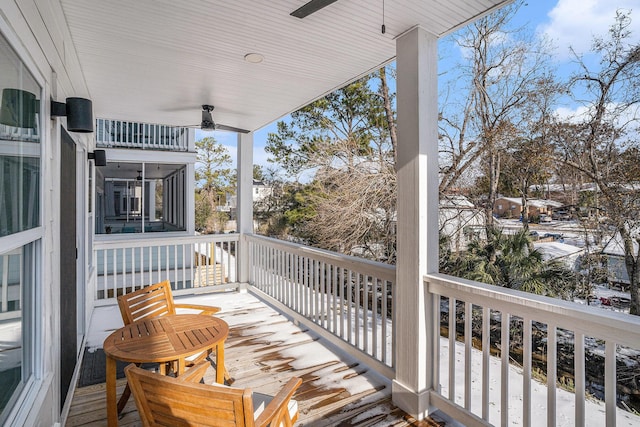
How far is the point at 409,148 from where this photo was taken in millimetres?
2439

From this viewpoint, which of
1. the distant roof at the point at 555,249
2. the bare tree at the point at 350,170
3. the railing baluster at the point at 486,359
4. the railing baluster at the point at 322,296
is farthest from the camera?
the bare tree at the point at 350,170

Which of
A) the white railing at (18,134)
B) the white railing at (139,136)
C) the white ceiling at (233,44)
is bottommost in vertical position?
the white railing at (18,134)

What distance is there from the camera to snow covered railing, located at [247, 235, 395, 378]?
299 centimetres

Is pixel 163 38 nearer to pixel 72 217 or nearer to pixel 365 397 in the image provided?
pixel 72 217

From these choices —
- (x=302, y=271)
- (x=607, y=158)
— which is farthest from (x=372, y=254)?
(x=607, y=158)

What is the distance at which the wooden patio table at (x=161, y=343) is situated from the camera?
213cm

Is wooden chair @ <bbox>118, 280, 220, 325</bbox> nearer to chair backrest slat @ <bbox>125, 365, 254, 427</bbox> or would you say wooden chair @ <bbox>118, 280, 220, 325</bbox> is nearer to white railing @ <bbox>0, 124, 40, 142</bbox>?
chair backrest slat @ <bbox>125, 365, 254, 427</bbox>

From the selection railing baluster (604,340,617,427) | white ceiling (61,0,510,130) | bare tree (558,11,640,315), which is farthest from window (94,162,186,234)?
railing baluster (604,340,617,427)

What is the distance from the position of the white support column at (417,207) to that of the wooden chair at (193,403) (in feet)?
4.01

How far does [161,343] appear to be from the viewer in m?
2.28

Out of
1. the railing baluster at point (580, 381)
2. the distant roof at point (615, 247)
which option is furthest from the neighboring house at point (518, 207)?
the railing baluster at point (580, 381)

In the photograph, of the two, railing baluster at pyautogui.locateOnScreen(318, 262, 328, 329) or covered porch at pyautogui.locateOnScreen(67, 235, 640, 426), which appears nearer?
covered porch at pyautogui.locateOnScreen(67, 235, 640, 426)

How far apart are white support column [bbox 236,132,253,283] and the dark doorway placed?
275 centimetres

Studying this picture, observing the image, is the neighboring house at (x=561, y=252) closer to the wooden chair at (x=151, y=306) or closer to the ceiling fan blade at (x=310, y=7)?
the wooden chair at (x=151, y=306)
